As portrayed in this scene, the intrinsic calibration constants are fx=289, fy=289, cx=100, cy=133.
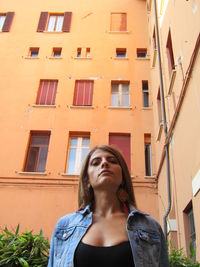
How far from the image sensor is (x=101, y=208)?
2678 millimetres

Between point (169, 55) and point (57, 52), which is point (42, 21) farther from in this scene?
point (169, 55)

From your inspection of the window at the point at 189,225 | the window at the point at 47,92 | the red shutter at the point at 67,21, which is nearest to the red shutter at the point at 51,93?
the window at the point at 47,92

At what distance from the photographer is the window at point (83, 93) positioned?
13.8 m

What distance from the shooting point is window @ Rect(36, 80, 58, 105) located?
13.9 meters

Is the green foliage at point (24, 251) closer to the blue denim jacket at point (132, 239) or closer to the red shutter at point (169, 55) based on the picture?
the blue denim jacket at point (132, 239)

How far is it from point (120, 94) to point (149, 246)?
12268 mm

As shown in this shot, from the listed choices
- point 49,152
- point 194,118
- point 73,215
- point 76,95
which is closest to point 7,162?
point 49,152

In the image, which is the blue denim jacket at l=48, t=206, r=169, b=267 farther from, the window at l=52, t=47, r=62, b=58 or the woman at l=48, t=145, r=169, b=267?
the window at l=52, t=47, r=62, b=58

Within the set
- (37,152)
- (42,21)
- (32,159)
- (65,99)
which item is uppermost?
(42,21)

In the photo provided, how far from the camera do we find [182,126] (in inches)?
293

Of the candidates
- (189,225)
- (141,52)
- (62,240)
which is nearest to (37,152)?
Result: (189,225)

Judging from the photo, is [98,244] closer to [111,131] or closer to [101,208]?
[101,208]

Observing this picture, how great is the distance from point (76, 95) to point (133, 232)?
39.8ft

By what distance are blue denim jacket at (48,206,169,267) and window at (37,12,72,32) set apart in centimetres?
1530
